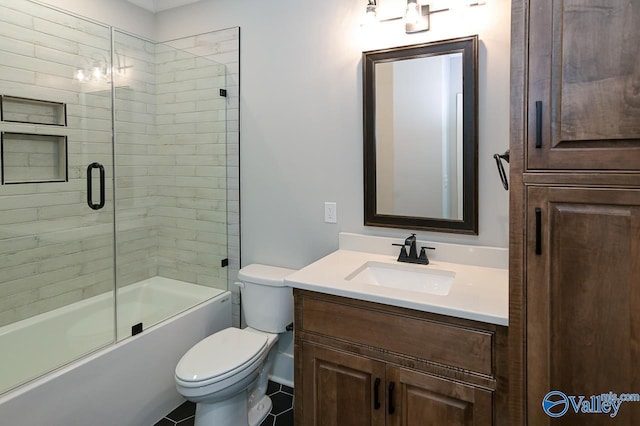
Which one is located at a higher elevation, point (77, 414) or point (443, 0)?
point (443, 0)

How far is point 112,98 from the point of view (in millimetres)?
2283

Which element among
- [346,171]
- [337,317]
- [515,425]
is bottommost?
[515,425]

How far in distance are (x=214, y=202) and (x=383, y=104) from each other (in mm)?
1302

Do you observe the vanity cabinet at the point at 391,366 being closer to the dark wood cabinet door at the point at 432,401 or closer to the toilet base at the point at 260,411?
the dark wood cabinet door at the point at 432,401

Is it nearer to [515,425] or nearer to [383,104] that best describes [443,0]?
[383,104]

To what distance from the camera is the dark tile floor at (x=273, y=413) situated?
2.02 m

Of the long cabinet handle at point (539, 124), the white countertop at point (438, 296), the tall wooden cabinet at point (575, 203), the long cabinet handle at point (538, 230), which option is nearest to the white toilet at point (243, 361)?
the white countertop at point (438, 296)

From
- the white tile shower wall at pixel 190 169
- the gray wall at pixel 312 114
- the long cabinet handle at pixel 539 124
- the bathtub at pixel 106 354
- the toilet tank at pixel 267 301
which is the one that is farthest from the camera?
the white tile shower wall at pixel 190 169

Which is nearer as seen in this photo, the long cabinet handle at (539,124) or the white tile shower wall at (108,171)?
the long cabinet handle at (539,124)

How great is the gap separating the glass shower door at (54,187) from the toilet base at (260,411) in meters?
0.82

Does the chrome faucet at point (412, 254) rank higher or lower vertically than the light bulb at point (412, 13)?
lower

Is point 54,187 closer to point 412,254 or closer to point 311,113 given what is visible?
point 311,113

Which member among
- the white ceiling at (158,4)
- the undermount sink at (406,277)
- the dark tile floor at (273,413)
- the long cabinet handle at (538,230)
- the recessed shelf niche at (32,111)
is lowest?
the dark tile floor at (273,413)

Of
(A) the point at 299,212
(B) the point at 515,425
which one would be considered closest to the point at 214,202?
(A) the point at 299,212
